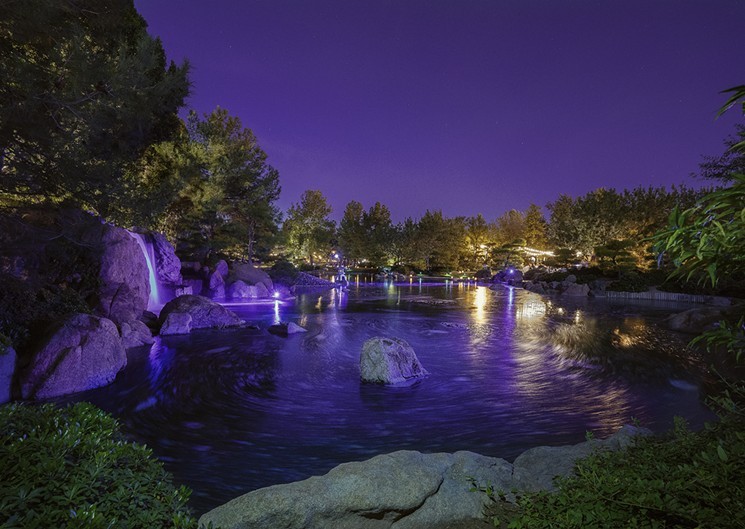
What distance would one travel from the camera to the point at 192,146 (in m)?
29.3

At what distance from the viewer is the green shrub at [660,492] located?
7.77 ft

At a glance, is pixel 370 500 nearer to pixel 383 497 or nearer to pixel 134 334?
pixel 383 497

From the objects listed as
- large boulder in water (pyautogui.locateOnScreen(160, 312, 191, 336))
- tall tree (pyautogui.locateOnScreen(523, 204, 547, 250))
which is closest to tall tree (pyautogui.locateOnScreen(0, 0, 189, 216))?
large boulder in water (pyautogui.locateOnScreen(160, 312, 191, 336))

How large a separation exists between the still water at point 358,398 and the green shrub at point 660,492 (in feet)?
12.4

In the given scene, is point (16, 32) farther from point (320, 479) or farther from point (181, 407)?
point (320, 479)

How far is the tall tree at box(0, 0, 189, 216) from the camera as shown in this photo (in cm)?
910

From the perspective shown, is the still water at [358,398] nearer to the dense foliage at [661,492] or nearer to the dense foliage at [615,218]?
the dense foliage at [661,492]

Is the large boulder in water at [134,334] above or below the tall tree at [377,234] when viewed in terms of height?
below

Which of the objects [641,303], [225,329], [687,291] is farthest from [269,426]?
[687,291]

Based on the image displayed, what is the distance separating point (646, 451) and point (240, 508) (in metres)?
3.59

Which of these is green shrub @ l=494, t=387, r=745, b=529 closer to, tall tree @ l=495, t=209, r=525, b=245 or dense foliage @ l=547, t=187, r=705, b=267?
dense foliage @ l=547, t=187, r=705, b=267

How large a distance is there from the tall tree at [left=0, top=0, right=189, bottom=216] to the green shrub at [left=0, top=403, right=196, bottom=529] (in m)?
8.88

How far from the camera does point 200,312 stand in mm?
16859

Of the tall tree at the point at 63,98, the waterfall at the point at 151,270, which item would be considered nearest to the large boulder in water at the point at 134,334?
the tall tree at the point at 63,98
